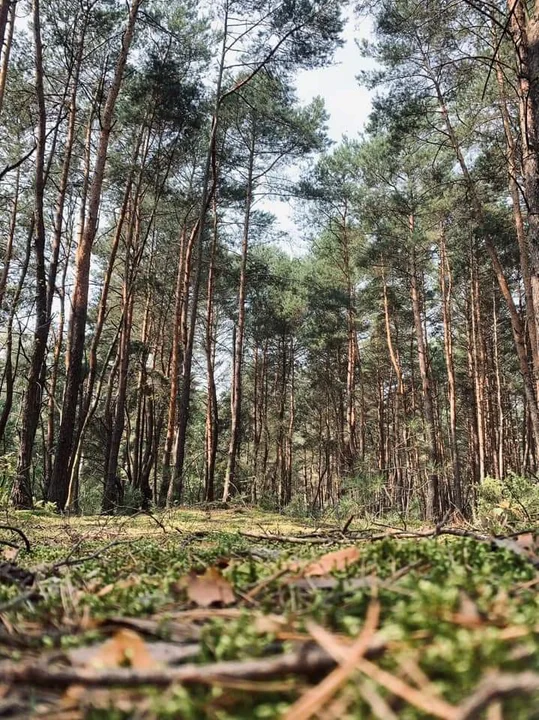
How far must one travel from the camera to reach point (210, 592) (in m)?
0.98

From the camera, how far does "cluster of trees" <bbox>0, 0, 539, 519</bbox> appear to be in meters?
11.0

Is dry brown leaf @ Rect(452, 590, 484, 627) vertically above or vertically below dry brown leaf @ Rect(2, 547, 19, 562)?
above

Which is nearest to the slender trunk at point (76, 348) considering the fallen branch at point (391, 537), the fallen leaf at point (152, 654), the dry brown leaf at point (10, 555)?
the dry brown leaf at point (10, 555)

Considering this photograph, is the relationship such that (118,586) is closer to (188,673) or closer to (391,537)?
(188,673)

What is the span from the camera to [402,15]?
13461 mm

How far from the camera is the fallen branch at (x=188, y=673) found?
55cm

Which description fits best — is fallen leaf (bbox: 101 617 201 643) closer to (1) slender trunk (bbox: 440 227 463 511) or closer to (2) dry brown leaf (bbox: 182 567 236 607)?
(2) dry brown leaf (bbox: 182 567 236 607)

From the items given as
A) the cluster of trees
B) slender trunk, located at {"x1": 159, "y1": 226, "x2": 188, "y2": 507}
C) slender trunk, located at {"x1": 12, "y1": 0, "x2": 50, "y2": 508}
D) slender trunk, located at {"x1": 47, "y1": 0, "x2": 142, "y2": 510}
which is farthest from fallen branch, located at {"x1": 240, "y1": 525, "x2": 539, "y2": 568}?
slender trunk, located at {"x1": 159, "y1": 226, "x2": 188, "y2": 507}

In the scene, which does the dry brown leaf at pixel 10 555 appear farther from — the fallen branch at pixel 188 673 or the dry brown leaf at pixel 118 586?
the fallen branch at pixel 188 673

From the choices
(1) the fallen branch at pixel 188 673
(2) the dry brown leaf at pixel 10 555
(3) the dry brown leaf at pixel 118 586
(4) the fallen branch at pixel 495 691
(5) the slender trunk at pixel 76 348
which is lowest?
(2) the dry brown leaf at pixel 10 555

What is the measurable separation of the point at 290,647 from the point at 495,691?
0.30 meters

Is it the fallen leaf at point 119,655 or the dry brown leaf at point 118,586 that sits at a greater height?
the fallen leaf at point 119,655

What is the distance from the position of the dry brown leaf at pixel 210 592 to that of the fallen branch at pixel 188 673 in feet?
1.24

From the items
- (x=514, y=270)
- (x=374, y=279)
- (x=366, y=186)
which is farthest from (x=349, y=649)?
(x=374, y=279)
